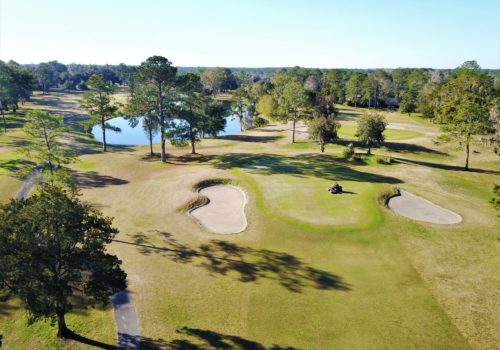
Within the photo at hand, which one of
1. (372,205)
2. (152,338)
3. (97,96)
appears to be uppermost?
(97,96)

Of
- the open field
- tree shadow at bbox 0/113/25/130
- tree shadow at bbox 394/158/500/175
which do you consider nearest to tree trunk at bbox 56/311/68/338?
the open field

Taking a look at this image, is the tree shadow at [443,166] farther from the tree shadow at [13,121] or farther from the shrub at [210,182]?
the tree shadow at [13,121]

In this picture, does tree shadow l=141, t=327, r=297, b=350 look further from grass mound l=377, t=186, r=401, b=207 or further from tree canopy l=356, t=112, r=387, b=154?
tree canopy l=356, t=112, r=387, b=154

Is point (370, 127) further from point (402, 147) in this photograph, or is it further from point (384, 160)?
point (402, 147)

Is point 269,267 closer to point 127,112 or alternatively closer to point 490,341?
point 490,341

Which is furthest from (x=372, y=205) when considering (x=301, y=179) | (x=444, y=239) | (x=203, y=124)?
(x=203, y=124)

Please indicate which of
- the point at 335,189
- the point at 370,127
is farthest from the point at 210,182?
the point at 370,127
